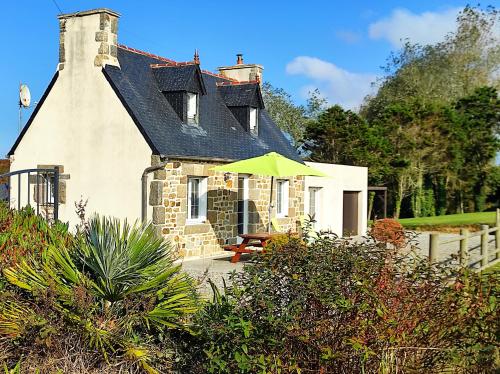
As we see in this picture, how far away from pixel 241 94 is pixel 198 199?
4923mm

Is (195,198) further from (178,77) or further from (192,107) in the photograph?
(178,77)

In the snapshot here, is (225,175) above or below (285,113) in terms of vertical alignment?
below

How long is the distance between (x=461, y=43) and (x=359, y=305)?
44084 mm

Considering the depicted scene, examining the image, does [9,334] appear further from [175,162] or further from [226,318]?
[175,162]

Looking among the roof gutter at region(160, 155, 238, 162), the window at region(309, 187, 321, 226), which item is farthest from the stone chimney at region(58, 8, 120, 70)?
the window at region(309, 187, 321, 226)

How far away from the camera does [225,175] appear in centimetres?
1838

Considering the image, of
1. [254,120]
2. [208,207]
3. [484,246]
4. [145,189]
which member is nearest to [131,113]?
[145,189]

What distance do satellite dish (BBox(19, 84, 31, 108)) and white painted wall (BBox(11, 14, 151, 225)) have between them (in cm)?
126

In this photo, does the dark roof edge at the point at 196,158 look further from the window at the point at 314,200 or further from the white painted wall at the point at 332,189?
the window at the point at 314,200

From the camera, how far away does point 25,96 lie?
19297mm

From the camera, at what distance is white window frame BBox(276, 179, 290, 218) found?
21.4 metres

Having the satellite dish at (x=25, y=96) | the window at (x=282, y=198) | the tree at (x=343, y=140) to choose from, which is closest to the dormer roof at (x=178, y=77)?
the satellite dish at (x=25, y=96)

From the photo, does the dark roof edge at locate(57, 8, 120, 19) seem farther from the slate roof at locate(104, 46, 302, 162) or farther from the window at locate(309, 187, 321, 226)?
the window at locate(309, 187, 321, 226)

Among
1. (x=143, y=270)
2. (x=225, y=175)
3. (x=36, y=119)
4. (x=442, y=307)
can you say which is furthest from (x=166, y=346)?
(x=36, y=119)
